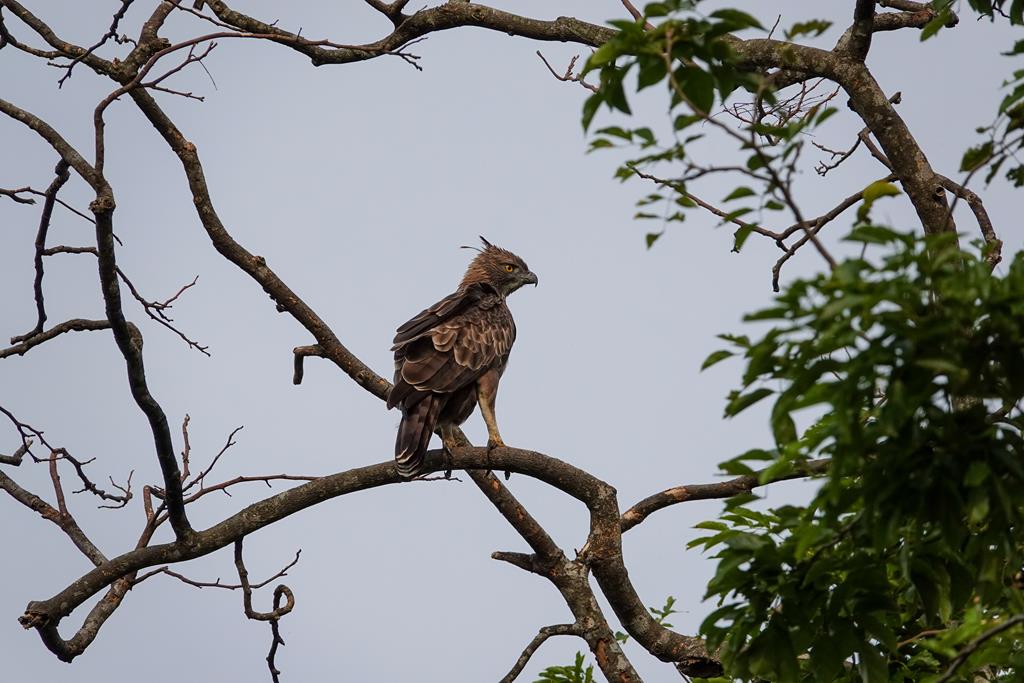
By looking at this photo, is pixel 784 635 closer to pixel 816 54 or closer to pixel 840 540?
pixel 840 540

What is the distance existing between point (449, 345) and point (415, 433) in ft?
3.20

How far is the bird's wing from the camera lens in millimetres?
7078

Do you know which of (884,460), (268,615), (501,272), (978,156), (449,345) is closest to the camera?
(884,460)

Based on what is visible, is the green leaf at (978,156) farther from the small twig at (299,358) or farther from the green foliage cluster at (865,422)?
the small twig at (299,358)

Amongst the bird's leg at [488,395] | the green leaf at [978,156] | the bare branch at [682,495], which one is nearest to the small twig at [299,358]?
the bird's leg at [488,395]

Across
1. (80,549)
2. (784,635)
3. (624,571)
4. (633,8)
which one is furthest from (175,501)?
(633,8)

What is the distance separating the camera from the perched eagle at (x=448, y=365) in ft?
22.3

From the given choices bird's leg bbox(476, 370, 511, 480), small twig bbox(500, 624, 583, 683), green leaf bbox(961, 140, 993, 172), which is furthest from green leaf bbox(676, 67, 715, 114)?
bird's leg bbox(476, 370, 511, 480)

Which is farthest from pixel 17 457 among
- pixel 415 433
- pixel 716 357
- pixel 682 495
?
pixel 716 357

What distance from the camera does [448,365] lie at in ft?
24.0

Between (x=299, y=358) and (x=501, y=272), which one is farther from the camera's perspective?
(x=501, y=272)

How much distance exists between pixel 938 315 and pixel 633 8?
4115 mm

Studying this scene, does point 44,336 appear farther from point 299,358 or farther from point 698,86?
point 698,86

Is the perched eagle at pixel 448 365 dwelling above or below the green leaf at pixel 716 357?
above
